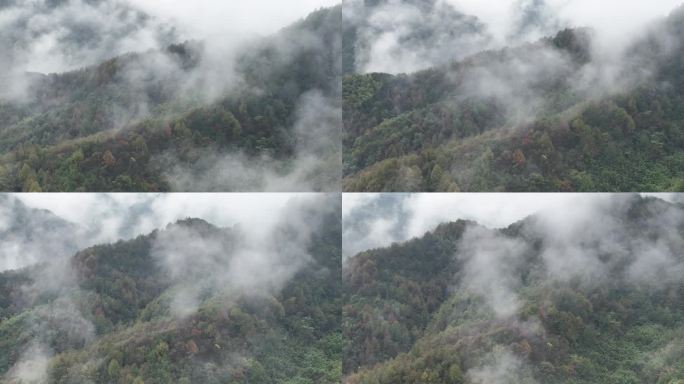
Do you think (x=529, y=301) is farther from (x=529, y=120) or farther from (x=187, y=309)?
(x=187, y=309)

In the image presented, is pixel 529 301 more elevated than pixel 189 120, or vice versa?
pixel 189 120

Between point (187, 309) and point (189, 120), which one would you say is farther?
point (189, 120)

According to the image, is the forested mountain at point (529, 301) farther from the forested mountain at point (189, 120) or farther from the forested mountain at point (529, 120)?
the forested mountain at point (189, 120)

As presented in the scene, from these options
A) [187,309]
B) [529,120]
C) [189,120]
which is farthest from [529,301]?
[189,120]

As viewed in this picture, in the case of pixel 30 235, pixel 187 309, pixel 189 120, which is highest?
pixel 189 120

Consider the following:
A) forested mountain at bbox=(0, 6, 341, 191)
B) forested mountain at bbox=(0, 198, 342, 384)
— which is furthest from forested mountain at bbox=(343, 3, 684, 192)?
forested mountain at bbox=(0, 198, 342, 384)

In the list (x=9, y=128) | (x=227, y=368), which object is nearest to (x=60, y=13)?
(x=9, y=128)

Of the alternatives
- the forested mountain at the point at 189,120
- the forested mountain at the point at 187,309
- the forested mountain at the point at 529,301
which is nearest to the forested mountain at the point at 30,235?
the forested mountain at the point at 187,309

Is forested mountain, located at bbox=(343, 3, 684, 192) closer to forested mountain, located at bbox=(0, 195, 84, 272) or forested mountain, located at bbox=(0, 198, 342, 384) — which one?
forested mountain, located at bbox=(0, 198, 342, 384)
